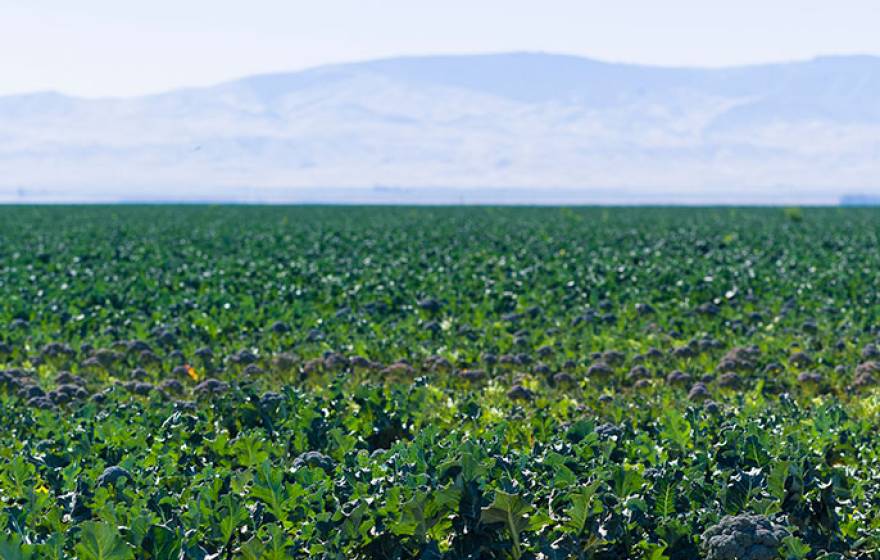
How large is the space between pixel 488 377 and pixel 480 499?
5701mm

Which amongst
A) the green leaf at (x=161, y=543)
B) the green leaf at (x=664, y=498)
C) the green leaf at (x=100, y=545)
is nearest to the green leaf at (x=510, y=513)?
the green leaf at (x=664, y=498)

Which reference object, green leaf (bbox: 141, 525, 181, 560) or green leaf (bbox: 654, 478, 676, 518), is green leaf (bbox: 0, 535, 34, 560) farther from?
green leaf (bbox: 654, 478, 676, 518)

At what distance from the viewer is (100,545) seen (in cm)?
488

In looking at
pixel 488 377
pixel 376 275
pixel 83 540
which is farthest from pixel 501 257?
pixel 83 540

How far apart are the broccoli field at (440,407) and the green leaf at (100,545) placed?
0.01 m

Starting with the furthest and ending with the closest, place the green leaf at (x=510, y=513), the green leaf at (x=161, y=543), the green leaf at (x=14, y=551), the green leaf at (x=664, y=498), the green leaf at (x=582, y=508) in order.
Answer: the green leaf at (x=664, y=498), the green leaf at (x=582, y=508), the green leaf at (x=510, y=513), the green leaf at (x=161, y=543), the green leaf at (x=14, y=551)

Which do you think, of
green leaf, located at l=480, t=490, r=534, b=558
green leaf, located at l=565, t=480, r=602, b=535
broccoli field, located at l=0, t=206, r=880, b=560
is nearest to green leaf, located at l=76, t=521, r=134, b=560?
broccoli field, located at l=0, t=206, r=880, b=560

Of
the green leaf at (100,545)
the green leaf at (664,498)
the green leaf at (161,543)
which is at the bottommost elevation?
the green leaf at (664,498)

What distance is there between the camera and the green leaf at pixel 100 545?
4.88 m

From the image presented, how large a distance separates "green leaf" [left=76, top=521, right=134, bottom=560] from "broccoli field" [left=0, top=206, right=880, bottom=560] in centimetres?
1

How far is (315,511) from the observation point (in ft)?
19.4

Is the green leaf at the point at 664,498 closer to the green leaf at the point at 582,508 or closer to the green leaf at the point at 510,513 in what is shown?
the green leaf at the point at 582,508

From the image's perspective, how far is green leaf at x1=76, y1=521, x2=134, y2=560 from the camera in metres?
4.88

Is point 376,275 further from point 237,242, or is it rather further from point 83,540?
point 83,540
